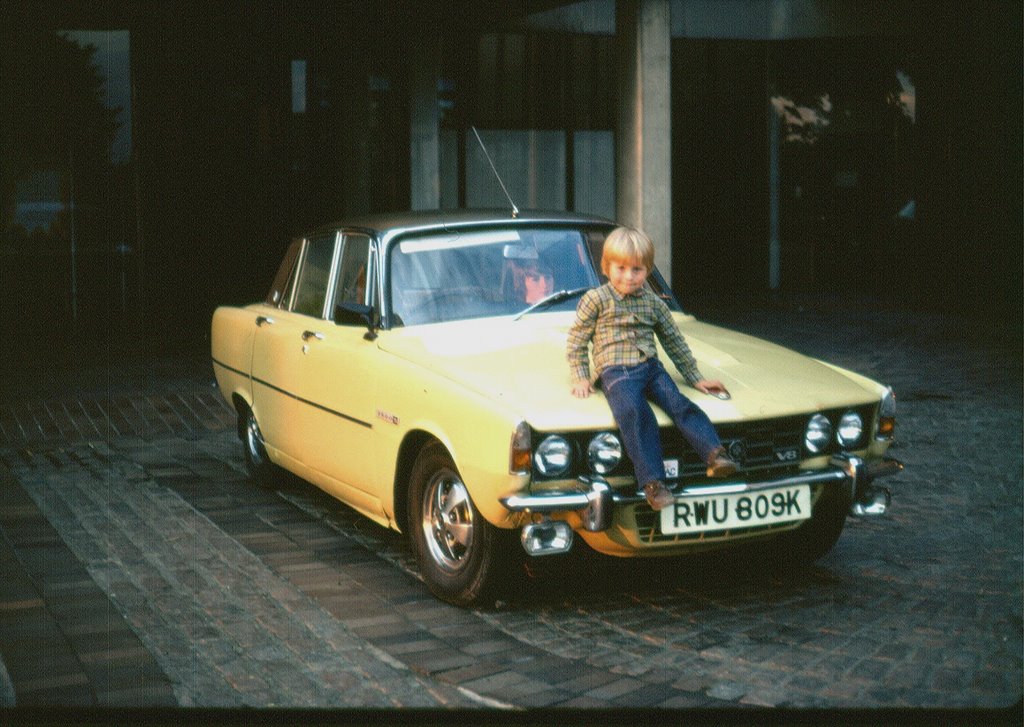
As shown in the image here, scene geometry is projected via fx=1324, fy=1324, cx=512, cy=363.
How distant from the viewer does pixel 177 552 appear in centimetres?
629

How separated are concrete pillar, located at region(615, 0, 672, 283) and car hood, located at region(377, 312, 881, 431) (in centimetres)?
688

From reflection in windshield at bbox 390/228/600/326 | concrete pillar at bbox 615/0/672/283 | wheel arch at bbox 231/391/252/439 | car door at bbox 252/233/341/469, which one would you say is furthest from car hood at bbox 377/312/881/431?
concrete pillar at bbox 615/0/672/283

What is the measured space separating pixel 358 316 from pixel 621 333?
1310 mm

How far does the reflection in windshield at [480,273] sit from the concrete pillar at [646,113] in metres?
6.57

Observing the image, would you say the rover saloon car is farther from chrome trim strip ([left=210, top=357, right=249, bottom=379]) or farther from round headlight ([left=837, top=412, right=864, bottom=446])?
chrome trim strip ([left=210, top=357, right=249, bottom=379])

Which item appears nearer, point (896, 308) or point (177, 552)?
point (177, 552)

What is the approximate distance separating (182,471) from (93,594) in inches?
108

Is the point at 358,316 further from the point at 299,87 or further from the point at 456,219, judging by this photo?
the point at 299,87

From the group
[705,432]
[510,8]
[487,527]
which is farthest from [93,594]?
[510,8]

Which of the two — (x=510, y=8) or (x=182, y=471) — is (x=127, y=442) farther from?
(x=510, y=8)

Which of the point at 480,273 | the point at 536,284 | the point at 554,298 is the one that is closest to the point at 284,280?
the point at 480,273

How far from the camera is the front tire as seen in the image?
5.20 m

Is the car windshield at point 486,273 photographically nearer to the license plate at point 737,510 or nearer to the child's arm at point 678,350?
the child's arm at point 678,350

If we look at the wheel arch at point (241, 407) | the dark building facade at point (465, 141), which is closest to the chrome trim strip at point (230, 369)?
the wheel arch at point (241, 407)
